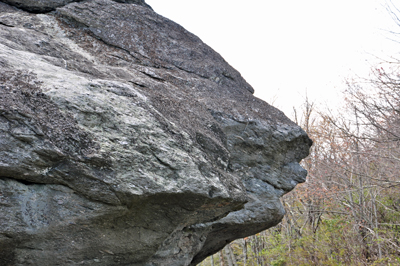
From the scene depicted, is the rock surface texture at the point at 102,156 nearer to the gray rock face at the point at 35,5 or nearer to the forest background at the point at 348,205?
the gray rock face at the point at 35,5

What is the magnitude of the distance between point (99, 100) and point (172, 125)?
660mm

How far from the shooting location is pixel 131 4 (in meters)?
5.12

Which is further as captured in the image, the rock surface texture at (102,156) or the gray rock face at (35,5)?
the gray rock face at (35,5)

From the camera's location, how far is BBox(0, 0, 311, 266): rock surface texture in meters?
2.21

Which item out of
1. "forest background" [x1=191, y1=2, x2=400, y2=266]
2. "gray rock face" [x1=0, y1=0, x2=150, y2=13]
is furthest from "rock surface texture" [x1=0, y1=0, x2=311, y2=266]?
"forest background" [x1=191, y1=2, x2=400, y2=266]

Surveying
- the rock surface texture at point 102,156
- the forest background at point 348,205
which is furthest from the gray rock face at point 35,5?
the forest background at point 348,205

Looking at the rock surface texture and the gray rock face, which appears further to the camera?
the gray rock face

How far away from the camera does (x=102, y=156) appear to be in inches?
90.2

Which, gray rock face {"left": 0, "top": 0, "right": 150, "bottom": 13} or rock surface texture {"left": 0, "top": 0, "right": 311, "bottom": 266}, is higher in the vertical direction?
gray rock face {"left": 0, "top": 0, "right": 150, "bottom": 13}

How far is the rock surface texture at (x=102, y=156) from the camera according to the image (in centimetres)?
221

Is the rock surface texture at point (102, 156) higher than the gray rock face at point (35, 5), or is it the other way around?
the gray rock face at point (35, 5)

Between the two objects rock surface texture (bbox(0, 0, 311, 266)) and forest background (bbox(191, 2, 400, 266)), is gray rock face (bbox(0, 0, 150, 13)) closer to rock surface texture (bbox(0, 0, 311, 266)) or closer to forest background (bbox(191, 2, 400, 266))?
rock surface texture (bbox(0, 0, 311, 266))

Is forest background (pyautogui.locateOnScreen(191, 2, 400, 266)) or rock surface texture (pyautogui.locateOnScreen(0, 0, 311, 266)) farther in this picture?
forest background (pyautogui.locateOnScreen(191, 2, 400, 266))

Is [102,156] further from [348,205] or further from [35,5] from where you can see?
[348,205]
